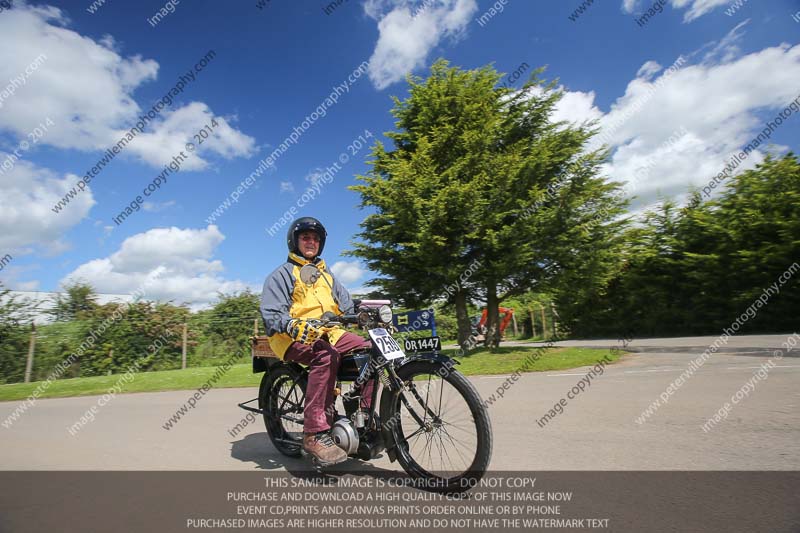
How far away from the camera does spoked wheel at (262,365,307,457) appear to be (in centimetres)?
376

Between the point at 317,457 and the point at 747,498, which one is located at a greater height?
the point at 317,457

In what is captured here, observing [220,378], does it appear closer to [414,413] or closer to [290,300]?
[290,300]

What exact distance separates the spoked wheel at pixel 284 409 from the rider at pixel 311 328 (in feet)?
1.88

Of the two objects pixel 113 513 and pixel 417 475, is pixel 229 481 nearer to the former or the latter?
pixel 113 513

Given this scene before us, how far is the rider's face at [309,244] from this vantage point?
3611 millimetres

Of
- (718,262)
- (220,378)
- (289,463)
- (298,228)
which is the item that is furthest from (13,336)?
(718,262)

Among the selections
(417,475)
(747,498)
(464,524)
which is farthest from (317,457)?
(747,498)

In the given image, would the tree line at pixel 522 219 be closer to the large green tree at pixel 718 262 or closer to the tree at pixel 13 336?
the large green tree at pixel 718 262

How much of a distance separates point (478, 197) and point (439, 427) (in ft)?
32.3

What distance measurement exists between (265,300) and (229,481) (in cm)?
144

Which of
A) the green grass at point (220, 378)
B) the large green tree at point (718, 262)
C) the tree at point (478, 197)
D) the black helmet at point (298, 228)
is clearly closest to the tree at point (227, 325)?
the green grass at point (220, 378)

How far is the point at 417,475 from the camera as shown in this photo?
2.86 metres

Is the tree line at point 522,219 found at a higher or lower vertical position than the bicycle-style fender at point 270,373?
higher

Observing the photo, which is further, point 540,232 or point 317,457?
point 540,232
